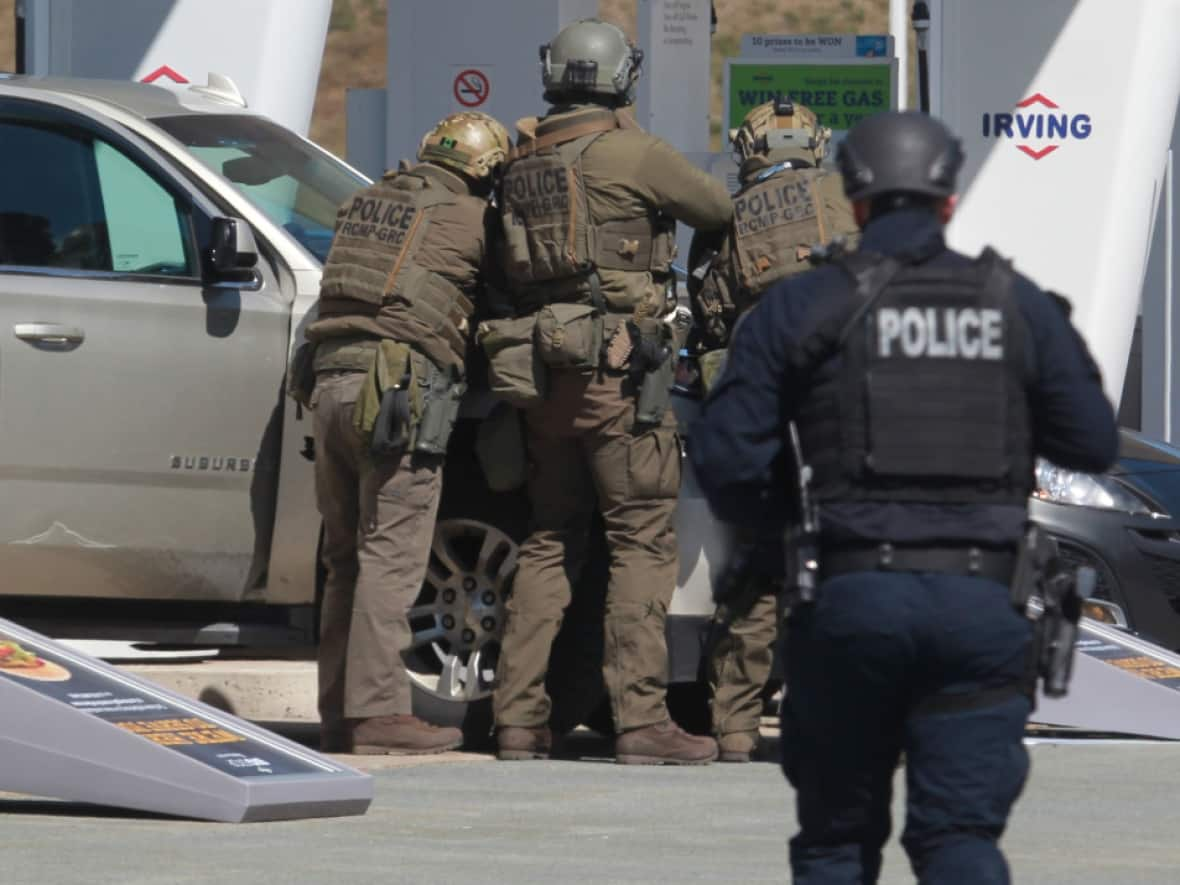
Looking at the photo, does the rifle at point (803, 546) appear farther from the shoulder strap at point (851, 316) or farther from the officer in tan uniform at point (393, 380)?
the officer in tan uniform at point (393, 380)

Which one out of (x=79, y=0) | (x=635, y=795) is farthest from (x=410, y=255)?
(x=79, y=0)

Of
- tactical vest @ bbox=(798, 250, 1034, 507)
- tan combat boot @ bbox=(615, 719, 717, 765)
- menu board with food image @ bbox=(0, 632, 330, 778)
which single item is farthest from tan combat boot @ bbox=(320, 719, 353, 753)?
tactical vest @ bbox=(798, 250, 1034, 507)

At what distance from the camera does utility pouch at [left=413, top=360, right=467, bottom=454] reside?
7.56 m

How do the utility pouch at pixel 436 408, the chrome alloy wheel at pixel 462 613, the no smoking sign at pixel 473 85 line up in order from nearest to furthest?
the utility pouch at pixel 436 408 → the chrome alloy wheel at pixel 462 613 → the no smoking sign at pixel 473 85

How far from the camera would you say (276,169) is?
324 inches

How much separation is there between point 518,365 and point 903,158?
10.8 ft

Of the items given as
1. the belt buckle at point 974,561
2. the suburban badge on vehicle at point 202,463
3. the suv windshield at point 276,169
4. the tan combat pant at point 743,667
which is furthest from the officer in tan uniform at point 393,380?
the belt buckle at point 974,561

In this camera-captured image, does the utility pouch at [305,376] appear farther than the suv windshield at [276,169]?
No

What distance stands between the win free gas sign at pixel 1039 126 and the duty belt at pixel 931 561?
892 centimetres

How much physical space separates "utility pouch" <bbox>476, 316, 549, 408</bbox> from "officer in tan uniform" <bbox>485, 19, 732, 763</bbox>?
0.02m

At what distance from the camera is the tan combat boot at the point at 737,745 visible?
25.8 ft

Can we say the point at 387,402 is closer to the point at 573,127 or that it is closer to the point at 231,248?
the point at 231,248

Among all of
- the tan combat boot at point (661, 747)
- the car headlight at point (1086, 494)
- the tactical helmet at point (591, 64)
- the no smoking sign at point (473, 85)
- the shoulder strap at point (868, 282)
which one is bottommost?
the tan combat boot at point (661, 747)

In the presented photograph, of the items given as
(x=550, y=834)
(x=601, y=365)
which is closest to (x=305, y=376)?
(x=601, y=365)
